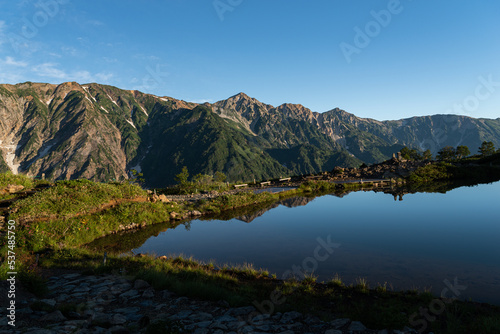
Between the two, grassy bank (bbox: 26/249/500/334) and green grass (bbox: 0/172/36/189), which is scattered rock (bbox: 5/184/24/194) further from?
grassy bank (bbox: 26/249/500/334)

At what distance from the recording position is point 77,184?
1153 inches

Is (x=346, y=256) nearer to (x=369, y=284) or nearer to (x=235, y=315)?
(x=369, y=284)

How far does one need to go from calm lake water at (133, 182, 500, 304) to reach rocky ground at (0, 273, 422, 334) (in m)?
5.89

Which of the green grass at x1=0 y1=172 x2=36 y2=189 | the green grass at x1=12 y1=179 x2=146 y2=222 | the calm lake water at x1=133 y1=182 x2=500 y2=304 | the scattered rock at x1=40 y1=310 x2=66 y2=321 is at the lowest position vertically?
the calm lake water at x1=133 y1=182 x2=500 y2=304

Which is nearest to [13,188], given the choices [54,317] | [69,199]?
[69,199]

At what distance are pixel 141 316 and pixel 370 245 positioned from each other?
1662 centimetres

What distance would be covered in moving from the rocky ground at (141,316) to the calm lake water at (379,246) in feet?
19.3

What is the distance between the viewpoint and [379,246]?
1912 cm

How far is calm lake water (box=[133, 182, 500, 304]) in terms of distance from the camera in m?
14.1

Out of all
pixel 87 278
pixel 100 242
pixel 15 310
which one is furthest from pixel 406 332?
pixel 100 242

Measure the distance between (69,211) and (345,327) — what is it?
26010 mm

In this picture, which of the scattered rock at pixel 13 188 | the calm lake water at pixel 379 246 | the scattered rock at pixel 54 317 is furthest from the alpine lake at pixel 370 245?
the scattered rock at pixel 13 188

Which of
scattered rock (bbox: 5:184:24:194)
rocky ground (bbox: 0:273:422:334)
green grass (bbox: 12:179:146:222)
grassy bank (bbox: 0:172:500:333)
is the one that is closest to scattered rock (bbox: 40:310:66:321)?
rocky ground (bbox: 0:273:422:334)

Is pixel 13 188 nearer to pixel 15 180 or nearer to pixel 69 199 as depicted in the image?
pixel 15 180
